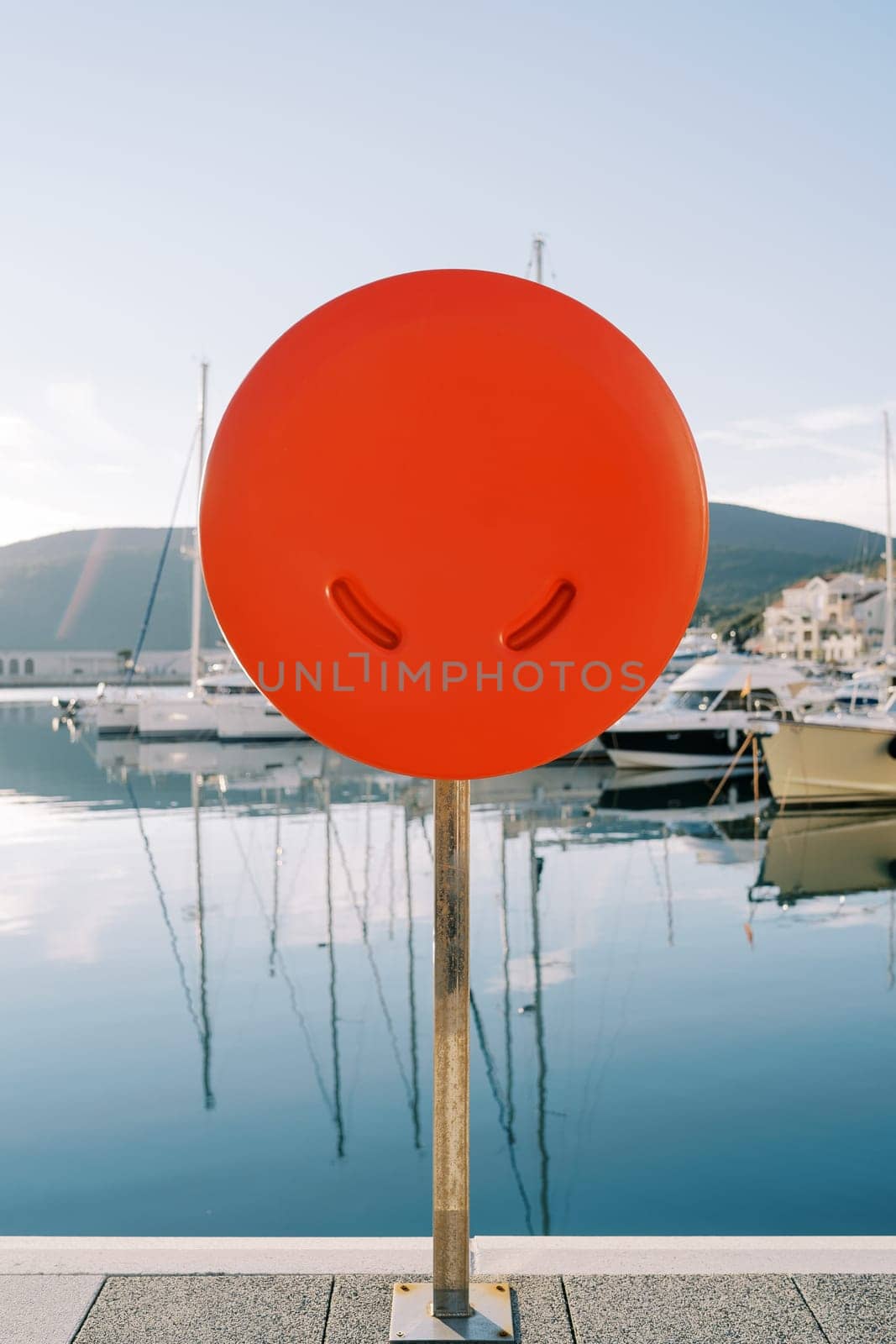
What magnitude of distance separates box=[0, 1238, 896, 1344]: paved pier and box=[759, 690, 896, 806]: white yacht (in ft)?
58.2

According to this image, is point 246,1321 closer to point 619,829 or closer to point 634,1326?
point 634,1326

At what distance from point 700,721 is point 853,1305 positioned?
24163 millimetres

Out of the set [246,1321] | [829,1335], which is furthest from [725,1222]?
[246,1321]

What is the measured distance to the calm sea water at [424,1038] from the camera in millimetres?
5906

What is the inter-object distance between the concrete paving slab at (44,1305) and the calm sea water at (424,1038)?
3.03 metres

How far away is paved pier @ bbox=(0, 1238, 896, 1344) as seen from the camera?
253 cm

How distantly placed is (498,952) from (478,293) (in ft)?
27.3

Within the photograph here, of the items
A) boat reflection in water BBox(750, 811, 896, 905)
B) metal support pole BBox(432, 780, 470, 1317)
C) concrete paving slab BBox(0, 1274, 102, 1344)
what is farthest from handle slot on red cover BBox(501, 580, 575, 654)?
boat reflection in water BBox(750, 811, 896, 905)

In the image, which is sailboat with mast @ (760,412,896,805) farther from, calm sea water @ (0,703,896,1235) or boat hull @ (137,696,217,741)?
boat hull @ (137,696,217,741)

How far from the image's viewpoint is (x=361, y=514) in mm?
2223

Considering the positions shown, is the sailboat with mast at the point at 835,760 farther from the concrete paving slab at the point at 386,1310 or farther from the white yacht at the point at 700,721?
the concrete paving slab at the point at 386,1310

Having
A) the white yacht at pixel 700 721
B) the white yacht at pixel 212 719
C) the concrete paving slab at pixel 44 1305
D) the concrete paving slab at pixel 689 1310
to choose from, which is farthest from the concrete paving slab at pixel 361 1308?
the white yacht at pixel 212 719

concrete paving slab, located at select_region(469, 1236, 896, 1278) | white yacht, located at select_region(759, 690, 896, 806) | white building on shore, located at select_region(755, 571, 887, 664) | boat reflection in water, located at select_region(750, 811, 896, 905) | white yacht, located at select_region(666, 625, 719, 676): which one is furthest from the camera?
white building on shore, located at select_region(755, 571, 887, 664)

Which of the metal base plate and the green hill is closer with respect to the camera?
the metal base plate
